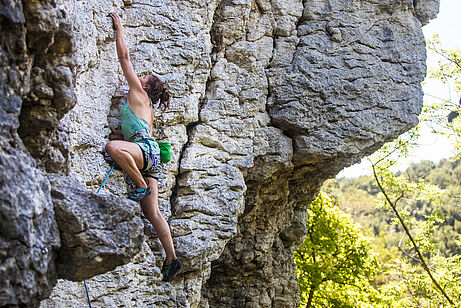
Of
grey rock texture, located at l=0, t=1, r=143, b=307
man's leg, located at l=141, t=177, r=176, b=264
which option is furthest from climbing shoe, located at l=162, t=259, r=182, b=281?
grey rock texture, located at l=0, t=1, r=143, b=307

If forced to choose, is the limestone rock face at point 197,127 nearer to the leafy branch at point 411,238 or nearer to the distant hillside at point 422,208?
the leafy branch at point 411,238

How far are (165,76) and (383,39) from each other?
4.05 meters

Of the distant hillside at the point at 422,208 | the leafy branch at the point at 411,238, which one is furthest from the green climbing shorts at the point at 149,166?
the distant hillside at the point at 422,208

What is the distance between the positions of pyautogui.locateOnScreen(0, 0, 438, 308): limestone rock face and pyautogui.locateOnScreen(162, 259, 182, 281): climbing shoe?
93 mm

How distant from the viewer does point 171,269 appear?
526 centimetres

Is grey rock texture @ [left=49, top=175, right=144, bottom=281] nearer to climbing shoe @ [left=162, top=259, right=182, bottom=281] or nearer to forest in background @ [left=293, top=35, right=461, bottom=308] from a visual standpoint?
climbing shoe @ [left=162, top=259, right=182, bottom=281]

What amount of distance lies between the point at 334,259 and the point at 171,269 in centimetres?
1062

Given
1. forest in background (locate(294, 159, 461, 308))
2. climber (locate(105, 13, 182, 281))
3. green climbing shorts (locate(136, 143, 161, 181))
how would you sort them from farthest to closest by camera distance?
forest in background (locate(294, 159, 461, 308)) → green climbing shorts (locate(136, 143, 161, 181)) → climber (locate(105, 13, 182, 281))

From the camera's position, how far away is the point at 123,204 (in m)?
3.13

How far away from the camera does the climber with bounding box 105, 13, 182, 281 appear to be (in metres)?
4.62

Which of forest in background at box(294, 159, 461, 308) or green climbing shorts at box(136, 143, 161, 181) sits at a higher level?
forest in background at box(294, 159, 461, 308)

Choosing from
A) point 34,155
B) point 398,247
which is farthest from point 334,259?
point 34,155

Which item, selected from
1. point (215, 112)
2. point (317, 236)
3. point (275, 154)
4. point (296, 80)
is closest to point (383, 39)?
point (296, 80)

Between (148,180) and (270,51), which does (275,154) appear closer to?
(270,51)
